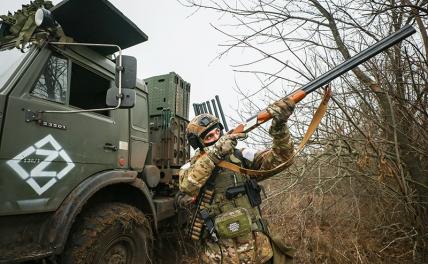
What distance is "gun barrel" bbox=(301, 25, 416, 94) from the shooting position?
2.25 meters

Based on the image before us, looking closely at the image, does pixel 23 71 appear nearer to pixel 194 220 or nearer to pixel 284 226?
pixel 194 220

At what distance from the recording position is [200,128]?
261 cm

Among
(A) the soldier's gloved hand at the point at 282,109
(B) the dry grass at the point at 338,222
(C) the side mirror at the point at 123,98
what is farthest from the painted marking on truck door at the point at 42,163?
(B) the dry grass at the point at 338,222

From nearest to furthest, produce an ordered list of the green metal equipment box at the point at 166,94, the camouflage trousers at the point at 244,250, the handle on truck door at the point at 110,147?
1. the camouflage trousers at the point at 244,250
2. the handle on truck door at the point at 110,147
3. the green metal equipment box at the point at 166,94

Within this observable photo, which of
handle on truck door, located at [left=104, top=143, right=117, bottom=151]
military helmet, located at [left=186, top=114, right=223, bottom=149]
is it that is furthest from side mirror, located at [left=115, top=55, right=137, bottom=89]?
handle on truck door, located at [left=104, top=143, right=117, bottom=151]

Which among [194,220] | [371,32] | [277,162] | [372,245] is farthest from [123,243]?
[371,32]

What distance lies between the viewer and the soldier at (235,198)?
2.16m

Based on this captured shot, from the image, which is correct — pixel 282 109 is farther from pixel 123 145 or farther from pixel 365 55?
pixel 123 145

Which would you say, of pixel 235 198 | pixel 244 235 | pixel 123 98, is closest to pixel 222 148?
pixel 235 198

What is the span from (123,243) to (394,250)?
3.16 metres

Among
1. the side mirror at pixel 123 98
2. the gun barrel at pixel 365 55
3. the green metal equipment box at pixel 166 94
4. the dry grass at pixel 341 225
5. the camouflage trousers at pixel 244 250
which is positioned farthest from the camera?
the green metal equipment box at pixel 166 94

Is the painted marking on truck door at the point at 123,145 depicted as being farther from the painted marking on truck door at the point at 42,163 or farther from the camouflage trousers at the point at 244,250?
the camouflage trousers at the point at 244,250

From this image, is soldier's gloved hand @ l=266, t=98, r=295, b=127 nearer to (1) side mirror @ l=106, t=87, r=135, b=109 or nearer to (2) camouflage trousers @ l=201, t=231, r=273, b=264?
(2) camouflage trousers @ l=201, t=231, r=273, b=264

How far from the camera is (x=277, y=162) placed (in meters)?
2.38
